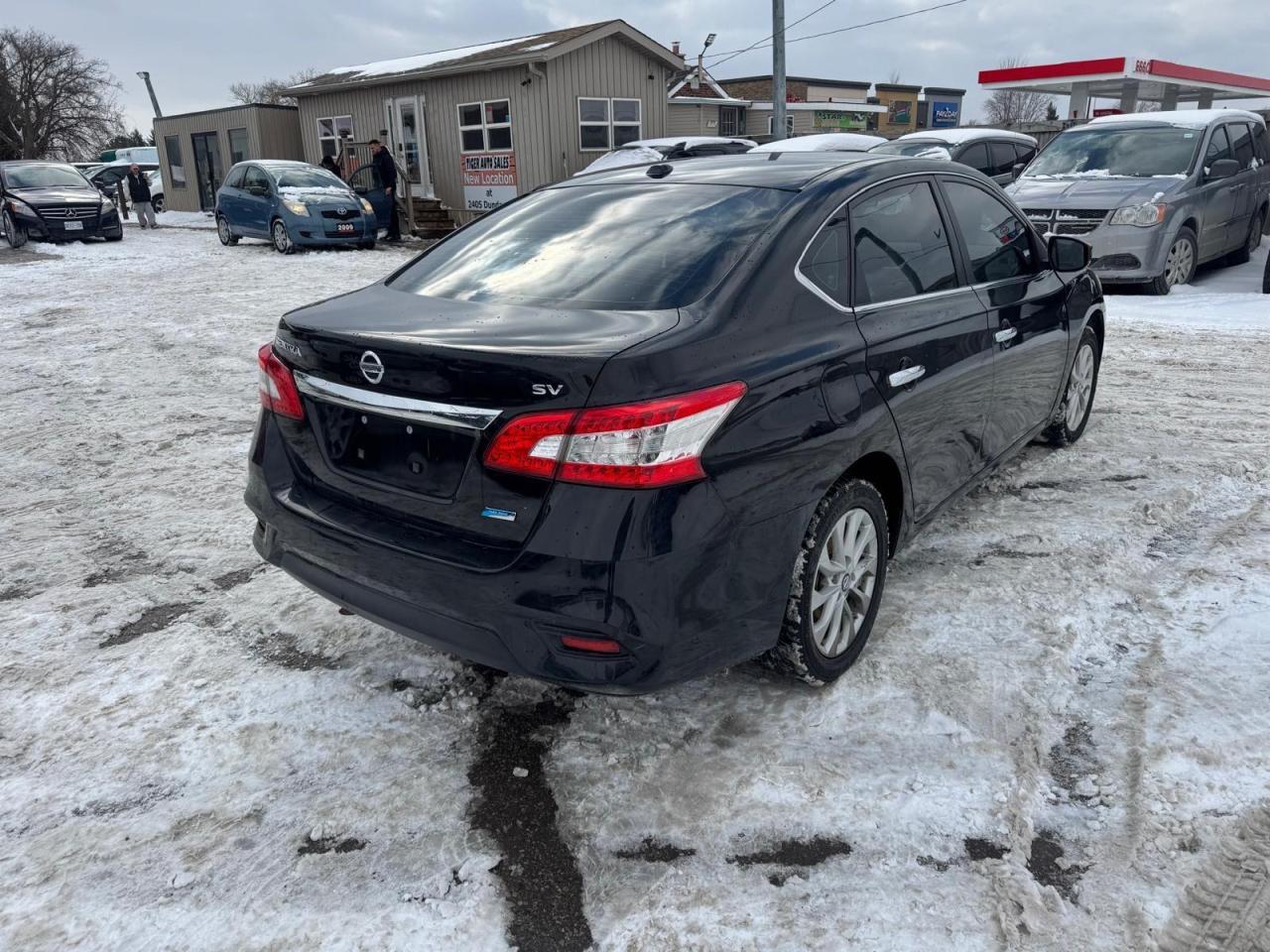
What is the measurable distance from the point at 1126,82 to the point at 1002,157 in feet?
50.0

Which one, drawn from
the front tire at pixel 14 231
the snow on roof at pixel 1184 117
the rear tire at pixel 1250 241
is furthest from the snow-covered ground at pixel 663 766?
the front tire at pixel 14 231

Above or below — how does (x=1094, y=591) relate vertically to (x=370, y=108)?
below

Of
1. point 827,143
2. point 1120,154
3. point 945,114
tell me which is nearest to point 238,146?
point 827,143

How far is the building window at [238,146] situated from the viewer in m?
25.8

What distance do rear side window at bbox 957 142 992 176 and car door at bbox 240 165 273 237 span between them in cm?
1175

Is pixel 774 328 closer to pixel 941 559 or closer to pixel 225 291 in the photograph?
pixel 941 559

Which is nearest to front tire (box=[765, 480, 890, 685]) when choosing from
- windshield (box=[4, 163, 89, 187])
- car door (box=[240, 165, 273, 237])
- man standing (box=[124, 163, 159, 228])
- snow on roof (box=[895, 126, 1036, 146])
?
snow on roof (box=[895, 126, 1036, 146])

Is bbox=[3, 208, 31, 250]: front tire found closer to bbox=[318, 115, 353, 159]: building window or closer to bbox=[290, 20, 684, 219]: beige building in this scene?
bbox=[318, 115, 353, 159]: building window

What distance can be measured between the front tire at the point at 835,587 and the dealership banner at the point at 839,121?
153ft

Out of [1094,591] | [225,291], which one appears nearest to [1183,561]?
[1094,591]

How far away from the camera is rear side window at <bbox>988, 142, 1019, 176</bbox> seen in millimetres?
14438

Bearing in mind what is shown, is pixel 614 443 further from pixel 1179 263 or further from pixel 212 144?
pixel 212 144

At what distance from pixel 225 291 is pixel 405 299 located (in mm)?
10273

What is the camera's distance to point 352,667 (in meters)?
3.23
